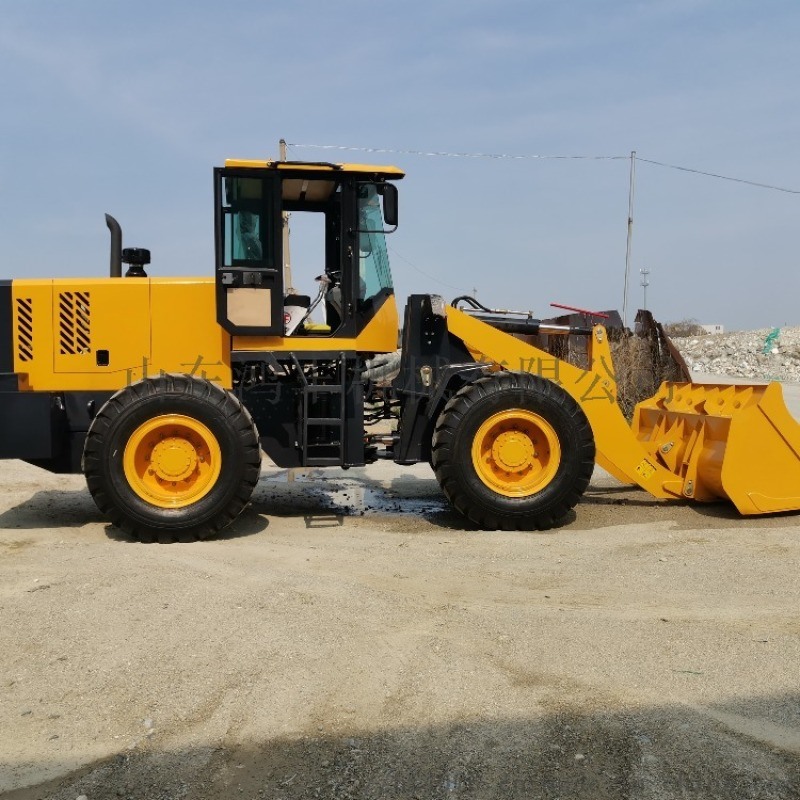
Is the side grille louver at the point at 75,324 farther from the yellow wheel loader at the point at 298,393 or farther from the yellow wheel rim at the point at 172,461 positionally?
the yellow wheel rim at the point at 172,461

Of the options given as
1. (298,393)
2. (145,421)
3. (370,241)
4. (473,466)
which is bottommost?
(473,466)

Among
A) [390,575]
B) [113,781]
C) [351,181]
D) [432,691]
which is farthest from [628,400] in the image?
[113,781]

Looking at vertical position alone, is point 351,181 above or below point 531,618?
above

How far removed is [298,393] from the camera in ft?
22.7

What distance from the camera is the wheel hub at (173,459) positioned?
20.6 ft

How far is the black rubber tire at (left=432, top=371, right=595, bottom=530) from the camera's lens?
257 inches

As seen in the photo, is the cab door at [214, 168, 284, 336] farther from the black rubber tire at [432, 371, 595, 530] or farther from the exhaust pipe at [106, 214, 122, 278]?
the black rubber tire at [432, 371, 595, 530]

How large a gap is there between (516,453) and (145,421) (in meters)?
2.93

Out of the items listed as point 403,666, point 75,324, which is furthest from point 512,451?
point 75,324

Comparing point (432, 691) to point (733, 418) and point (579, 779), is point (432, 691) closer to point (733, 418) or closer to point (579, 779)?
point (579, 779)

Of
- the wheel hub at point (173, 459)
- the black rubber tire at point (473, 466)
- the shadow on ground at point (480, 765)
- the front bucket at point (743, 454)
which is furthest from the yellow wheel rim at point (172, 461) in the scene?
the front bucket at point (743, 454)

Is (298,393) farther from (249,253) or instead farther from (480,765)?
(480,765)

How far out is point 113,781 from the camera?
9.16ft

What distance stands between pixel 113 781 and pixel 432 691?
1.31 meters
